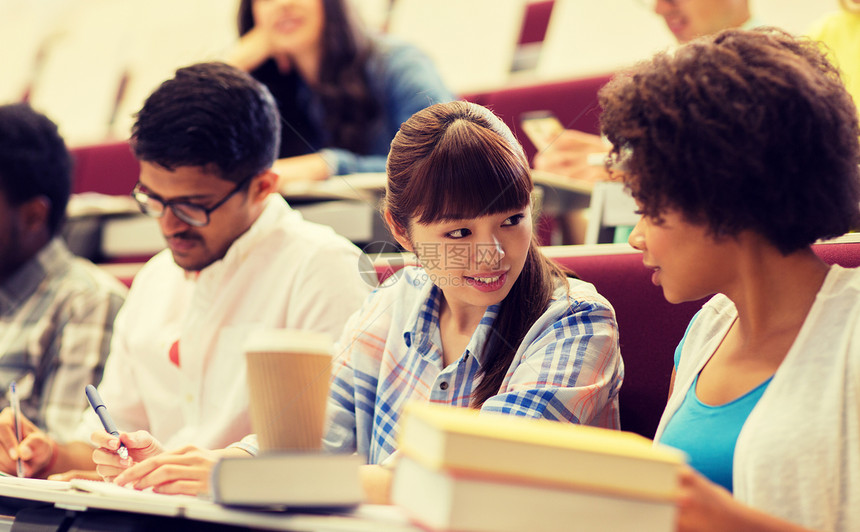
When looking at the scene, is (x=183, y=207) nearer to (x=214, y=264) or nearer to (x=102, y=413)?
(x=214, y=264)

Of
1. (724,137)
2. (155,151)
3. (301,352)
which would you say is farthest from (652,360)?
(155,151)

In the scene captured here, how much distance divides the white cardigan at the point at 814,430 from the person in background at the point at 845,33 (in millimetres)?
713

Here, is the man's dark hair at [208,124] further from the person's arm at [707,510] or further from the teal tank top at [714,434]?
the person's arm at [707,510]

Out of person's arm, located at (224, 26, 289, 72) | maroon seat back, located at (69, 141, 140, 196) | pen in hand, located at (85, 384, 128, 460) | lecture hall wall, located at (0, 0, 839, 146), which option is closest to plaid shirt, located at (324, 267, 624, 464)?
pen in hand, located at (85, 384, 128, 460)

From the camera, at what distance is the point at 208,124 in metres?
1.04

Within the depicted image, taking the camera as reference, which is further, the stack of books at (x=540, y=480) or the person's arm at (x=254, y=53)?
the person's arm at (x=254, y=53)

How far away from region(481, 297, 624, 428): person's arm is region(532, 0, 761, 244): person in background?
0.87 ft

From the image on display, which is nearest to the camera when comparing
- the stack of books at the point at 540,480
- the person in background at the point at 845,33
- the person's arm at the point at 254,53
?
the stack of books at the point at 540,480

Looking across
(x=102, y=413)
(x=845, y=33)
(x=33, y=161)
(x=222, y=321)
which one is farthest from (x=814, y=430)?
(x=33, y=161)

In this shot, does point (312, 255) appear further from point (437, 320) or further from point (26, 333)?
point (26, 333)

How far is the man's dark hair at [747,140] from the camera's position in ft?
1.89

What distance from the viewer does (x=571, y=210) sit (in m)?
1.20

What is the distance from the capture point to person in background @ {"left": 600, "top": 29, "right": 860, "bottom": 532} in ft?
1.81

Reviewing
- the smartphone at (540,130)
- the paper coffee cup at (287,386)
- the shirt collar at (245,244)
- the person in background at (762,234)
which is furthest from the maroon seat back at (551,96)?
the paper coffee cup at (287,386)
